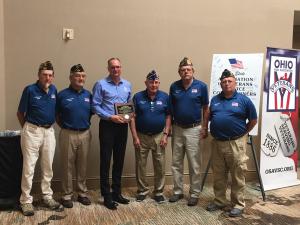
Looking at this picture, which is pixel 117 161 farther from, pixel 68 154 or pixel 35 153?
pixel 35 153

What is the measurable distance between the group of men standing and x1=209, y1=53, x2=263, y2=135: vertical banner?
0.65m

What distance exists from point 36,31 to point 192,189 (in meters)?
2.54

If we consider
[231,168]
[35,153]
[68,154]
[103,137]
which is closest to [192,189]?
[231,168]

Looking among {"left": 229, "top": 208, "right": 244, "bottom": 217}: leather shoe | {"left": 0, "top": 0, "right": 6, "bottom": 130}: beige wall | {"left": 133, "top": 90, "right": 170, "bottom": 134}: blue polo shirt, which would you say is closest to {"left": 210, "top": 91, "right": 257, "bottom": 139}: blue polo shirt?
{"left": 133, "top": 90, "right": 170, "bottom": 134}: blue polo shirt

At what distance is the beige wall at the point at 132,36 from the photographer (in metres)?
3.99

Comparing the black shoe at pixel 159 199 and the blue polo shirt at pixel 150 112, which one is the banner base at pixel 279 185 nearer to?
the black shoe at pixel 159 199

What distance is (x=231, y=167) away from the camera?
137 inches

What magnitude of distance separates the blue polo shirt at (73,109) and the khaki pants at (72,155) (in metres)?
0.09

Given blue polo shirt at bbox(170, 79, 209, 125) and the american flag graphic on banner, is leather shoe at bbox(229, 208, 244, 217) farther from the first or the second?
→ the american flag graphic on banner

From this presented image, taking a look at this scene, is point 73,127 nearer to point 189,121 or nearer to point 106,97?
point 106,97

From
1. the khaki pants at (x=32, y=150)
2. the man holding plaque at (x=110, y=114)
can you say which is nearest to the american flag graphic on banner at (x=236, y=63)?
the man holding plaque at (x=110, y=114)

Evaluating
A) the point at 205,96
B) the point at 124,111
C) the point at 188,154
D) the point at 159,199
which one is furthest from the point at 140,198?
the point at 205,96

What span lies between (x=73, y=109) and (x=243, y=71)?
211 cm

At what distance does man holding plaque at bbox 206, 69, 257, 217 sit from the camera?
11.1 feet
